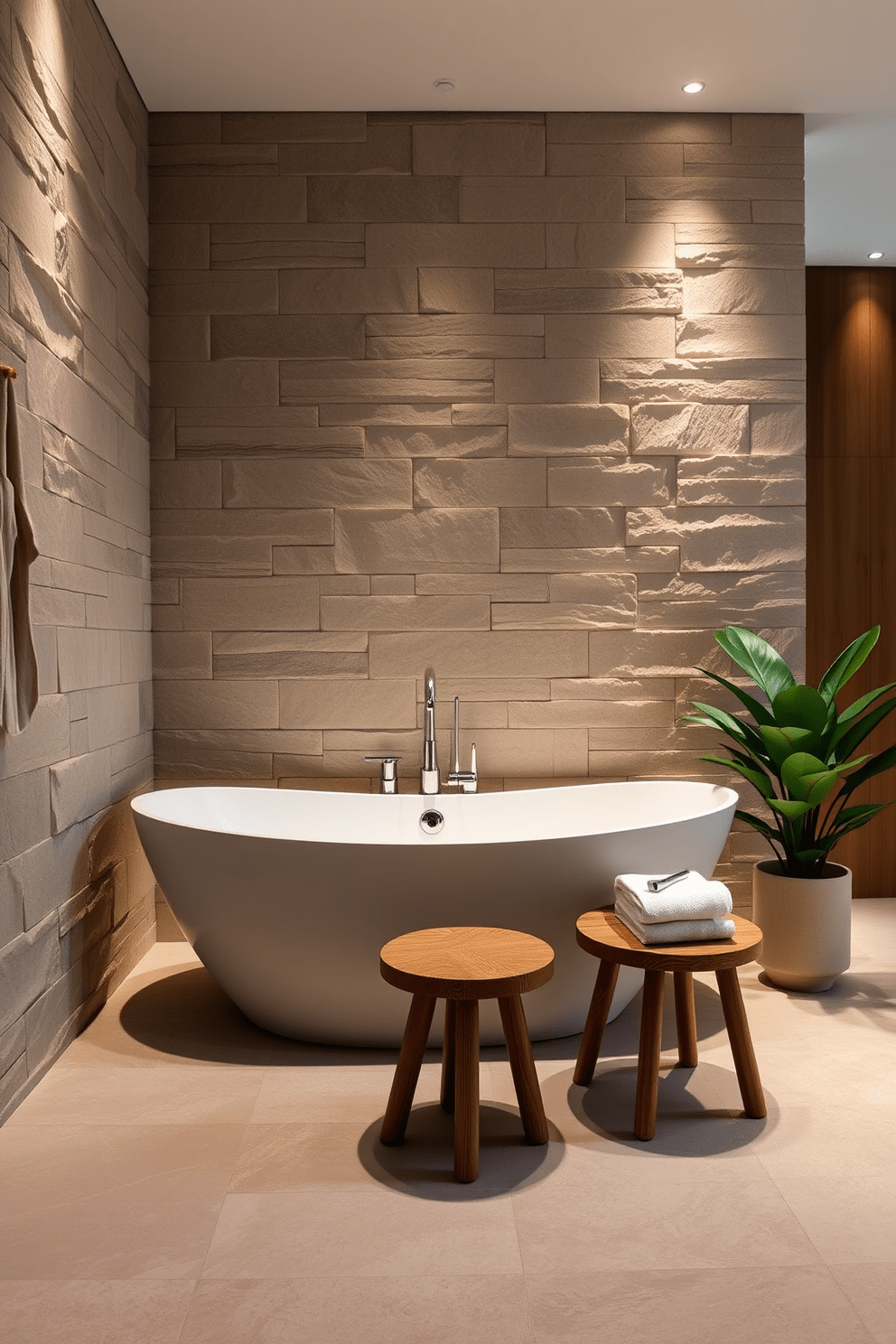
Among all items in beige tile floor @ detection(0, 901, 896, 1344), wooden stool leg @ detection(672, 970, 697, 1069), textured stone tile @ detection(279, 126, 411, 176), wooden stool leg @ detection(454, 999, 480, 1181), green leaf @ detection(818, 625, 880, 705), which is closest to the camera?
beige tile floor @ detection(0, 901, 896, 1344)

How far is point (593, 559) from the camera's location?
3529 mm

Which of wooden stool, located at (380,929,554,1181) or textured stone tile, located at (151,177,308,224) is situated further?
textured stone tile, located at (151,177,308,224)

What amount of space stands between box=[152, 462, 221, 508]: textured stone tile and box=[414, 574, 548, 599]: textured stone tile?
77 centimetres

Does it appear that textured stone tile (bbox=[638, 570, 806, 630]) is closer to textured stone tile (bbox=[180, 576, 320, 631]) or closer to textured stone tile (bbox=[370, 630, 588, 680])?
textured stone tile (bbox=[370, 630, 588, 680])

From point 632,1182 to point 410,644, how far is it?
1921 millimetres

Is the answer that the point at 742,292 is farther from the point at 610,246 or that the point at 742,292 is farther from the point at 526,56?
the point at 526,56

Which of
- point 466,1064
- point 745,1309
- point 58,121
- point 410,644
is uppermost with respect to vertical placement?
point 58,121

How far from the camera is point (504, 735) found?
139 inches

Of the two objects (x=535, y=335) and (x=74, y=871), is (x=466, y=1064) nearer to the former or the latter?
(x=74, y=871)

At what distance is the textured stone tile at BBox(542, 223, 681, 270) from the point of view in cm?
350

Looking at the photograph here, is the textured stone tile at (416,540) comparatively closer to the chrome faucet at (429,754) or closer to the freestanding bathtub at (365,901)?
the chrome faucet at (429,754)

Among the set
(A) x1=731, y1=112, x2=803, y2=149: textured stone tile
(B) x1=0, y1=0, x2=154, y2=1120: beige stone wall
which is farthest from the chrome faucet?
(A) x1=731, y1=112, x2=803, y2=149: textured stone tile

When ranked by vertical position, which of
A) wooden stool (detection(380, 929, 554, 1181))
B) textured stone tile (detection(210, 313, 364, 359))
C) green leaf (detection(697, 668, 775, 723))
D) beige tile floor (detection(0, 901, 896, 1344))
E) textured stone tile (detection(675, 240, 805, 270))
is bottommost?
beige tile floor (detection(0, 901, 896, 1344))

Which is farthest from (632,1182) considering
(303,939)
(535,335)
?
(535,335)
